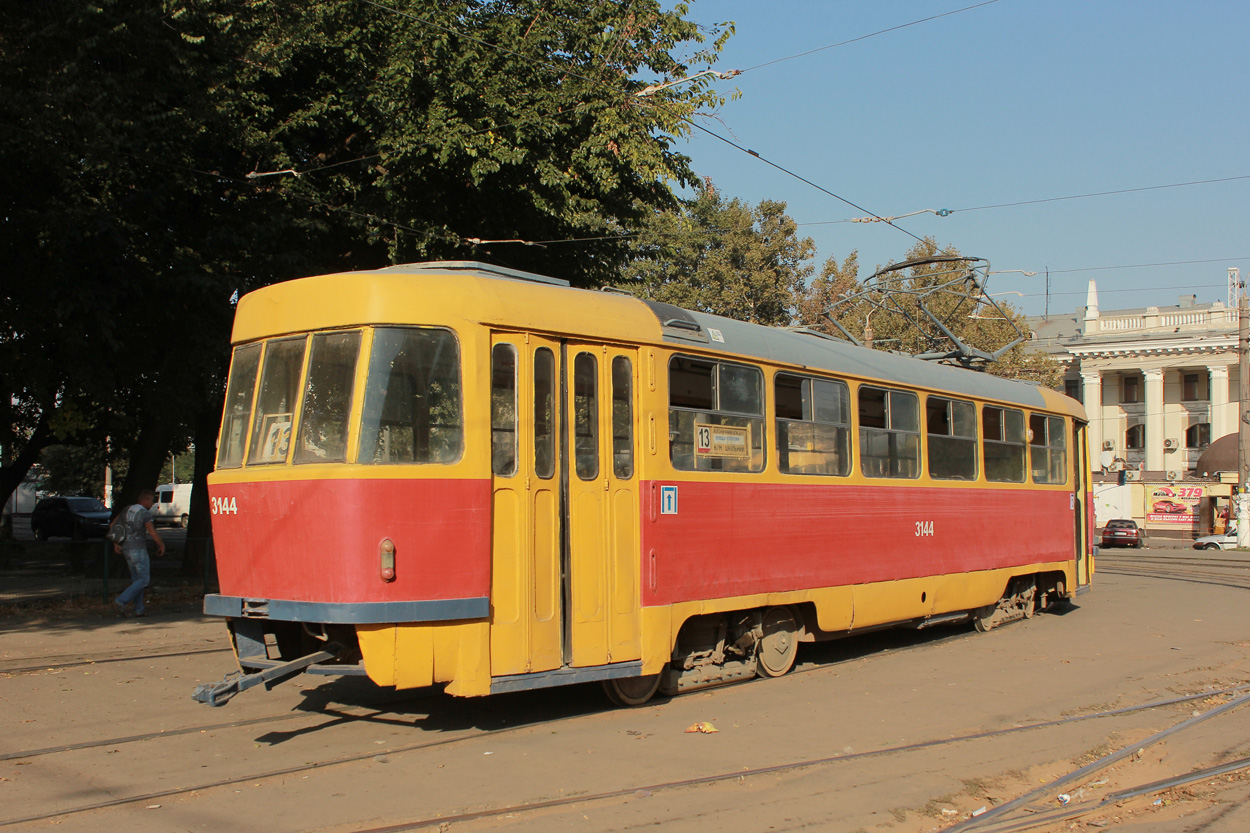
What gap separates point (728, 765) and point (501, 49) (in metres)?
12.0

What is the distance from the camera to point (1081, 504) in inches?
647

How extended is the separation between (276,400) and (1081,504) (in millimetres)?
13020

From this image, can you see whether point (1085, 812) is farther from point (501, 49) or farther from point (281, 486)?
point (501, 49)

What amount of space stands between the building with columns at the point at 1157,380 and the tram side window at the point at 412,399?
5833 cm

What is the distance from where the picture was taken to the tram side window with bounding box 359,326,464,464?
712 centimetres

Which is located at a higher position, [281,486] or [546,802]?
[281,486]

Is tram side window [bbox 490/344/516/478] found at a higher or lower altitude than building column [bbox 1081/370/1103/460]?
lower

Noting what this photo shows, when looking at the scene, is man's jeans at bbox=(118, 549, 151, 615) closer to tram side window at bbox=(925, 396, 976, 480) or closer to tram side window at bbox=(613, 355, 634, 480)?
tram side window at bbox=(613, 355, 634, 480)

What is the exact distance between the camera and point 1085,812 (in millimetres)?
6293

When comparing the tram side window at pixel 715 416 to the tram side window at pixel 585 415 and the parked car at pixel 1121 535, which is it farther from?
the parked car at pixel 1121 535

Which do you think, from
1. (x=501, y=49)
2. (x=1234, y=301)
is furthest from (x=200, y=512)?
(x=1234, y=301)

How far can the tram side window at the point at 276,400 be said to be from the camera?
24.6 feet

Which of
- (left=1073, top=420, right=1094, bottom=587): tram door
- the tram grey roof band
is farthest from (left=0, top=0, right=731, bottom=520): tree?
(left=1073, top=420, right=1094, bottom=587): tram door

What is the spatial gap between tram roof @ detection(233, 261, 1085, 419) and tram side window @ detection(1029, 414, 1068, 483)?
6.18 metres
